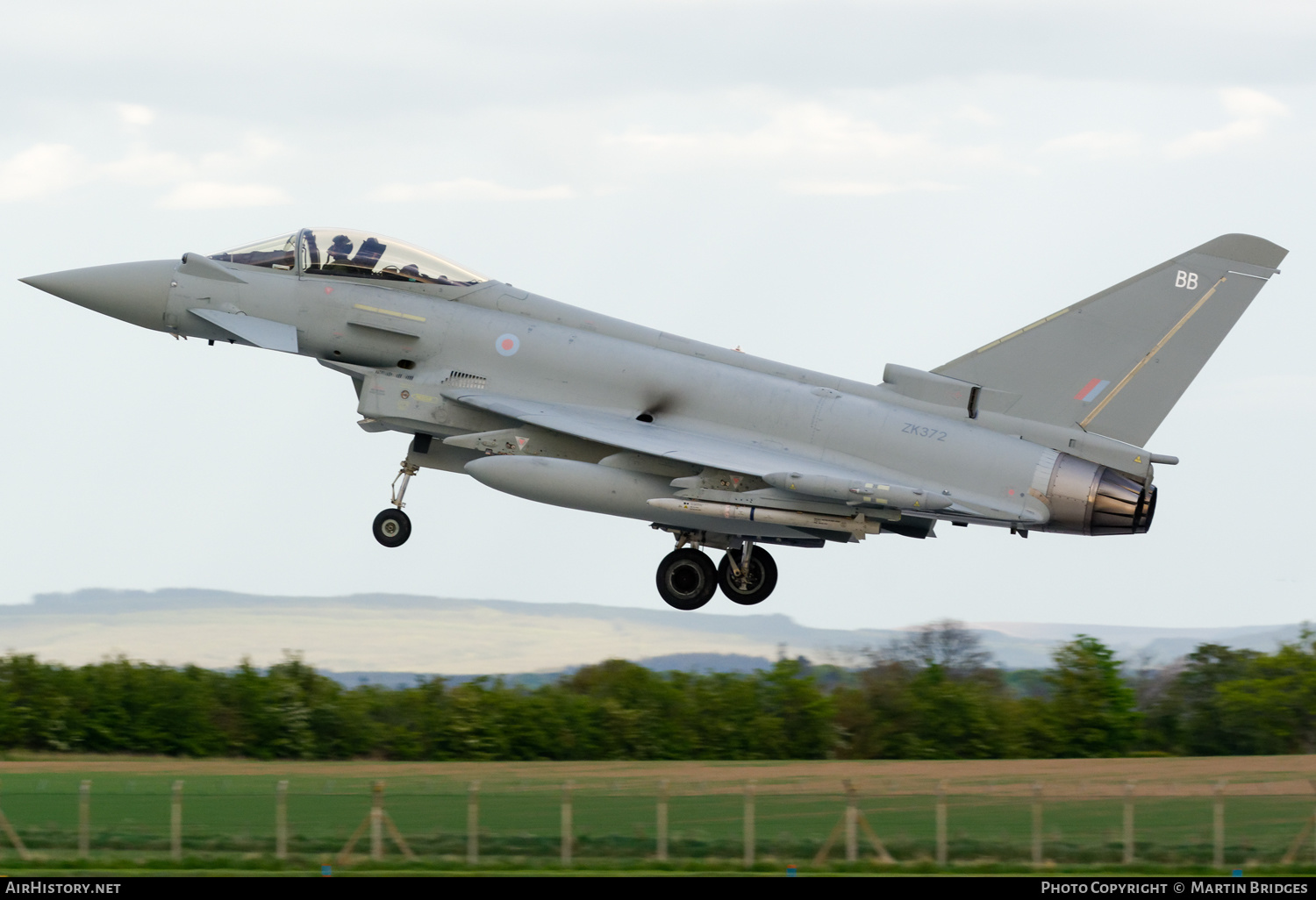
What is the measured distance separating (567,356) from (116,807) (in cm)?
781

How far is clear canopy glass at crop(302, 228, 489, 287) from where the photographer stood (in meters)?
20.0

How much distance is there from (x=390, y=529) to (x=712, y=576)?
13.5 ft

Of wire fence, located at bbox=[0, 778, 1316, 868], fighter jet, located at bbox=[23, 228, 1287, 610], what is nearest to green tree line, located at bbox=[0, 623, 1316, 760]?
wire fence, located at bbox=[0, 778, 1316, 868]

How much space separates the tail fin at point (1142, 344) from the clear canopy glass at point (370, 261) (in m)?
7.14

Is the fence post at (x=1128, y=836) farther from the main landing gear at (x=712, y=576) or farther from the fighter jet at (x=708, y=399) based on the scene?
the main landing gear at (x=712, y=576)

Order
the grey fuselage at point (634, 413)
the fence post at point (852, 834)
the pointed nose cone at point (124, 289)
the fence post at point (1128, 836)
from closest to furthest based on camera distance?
1. the fence post at point (852, 834)
2. the fence post at point (1128, 836)
3. the grey fuselage at point (634, 413)
4. the pointed nose cone at point (124, 289)

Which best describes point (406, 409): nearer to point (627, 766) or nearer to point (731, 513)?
point (731, 513)

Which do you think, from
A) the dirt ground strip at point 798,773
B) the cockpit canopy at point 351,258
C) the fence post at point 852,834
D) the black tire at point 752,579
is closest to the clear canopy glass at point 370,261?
the cockpit canopy at point 351,258

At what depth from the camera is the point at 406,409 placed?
1959 centimetres

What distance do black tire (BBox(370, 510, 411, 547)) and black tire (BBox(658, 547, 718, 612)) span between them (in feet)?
10.8

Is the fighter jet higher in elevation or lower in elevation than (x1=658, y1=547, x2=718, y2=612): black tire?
higher

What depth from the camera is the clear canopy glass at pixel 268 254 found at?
65.9 feet

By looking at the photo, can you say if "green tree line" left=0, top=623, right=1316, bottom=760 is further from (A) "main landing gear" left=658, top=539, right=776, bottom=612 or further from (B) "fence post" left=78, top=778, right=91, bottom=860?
(B) "fence post" left=78, top=778, right=91, bottom=860

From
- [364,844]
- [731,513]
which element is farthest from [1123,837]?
[364,844]
